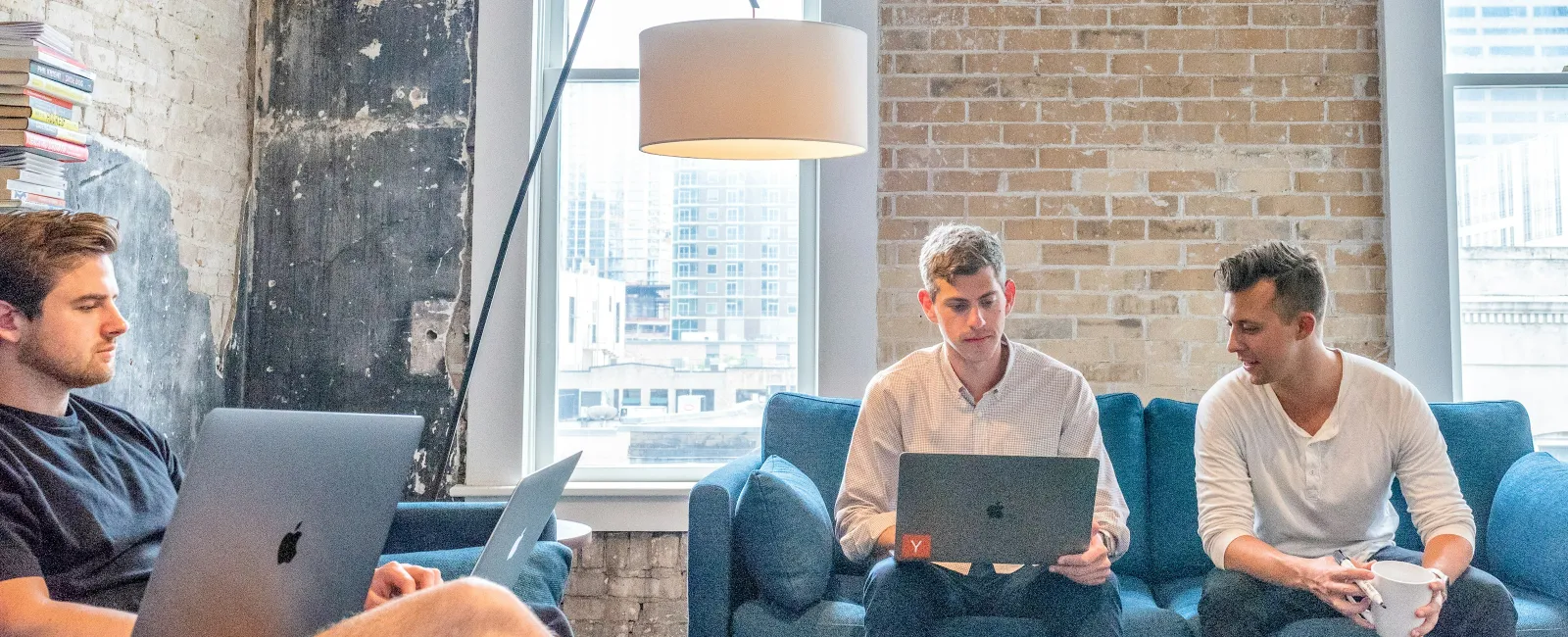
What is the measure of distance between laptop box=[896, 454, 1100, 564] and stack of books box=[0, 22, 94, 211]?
176 centimetres

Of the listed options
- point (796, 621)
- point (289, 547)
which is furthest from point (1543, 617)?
point (289, 547)

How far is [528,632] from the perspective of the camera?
1437 mm

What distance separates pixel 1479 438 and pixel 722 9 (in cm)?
246

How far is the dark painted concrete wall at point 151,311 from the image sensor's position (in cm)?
282

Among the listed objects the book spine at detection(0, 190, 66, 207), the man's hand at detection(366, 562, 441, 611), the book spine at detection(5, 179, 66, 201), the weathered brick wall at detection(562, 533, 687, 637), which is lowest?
the weathered brick wall at detection(562, 533, 687, 637)

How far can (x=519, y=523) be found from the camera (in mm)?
1744

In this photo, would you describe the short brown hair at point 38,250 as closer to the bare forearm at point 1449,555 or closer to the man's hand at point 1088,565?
the man's hand at point 1088,565

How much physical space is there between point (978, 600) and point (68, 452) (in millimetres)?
1606

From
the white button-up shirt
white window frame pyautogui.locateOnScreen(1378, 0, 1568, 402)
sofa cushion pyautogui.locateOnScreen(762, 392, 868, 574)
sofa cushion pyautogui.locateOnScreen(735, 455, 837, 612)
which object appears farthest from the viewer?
white window frame pyautogui.locateOnScreen(1378, 0, 1568, 402)


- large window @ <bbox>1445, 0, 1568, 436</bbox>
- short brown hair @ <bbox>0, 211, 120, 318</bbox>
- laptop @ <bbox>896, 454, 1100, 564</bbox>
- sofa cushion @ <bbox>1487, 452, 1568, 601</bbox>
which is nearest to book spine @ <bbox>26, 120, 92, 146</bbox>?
short brown hair @ <bbox>0, 211, 120, 318</bbox>

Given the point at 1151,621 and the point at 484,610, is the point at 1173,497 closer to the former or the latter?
the point at 1151,621

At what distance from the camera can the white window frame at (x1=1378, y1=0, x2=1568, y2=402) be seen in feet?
10.9

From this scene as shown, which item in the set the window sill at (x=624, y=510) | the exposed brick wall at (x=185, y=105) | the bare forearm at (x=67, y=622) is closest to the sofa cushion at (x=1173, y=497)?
the window sill at (x=624, y=510)

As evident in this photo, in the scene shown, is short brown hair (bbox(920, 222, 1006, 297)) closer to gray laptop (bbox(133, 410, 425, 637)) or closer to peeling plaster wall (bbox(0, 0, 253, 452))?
gray laptop (bbox(133, 410, 425, 637))
